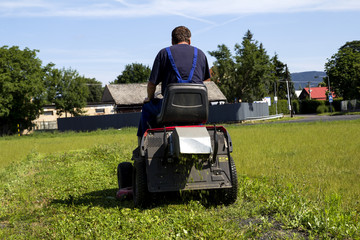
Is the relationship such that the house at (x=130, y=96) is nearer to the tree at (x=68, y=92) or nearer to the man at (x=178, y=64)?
the tree at (x=68, y=92)

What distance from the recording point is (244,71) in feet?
173

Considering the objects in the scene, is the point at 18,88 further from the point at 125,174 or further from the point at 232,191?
the point at 232,191

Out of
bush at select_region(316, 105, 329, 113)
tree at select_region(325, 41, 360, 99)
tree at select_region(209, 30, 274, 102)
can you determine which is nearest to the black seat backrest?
tree at select_region(209, 30, 274, 102)

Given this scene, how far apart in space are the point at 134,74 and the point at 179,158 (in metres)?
102

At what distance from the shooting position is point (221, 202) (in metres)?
Result: 5.39

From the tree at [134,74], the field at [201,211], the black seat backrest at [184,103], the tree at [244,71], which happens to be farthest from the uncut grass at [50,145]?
the tree at [134,74]

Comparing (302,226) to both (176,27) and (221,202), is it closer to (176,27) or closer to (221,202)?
(221,202)

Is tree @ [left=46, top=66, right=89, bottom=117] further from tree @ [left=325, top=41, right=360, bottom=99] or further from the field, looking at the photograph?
the field

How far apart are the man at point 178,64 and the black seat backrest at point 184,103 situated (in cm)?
27

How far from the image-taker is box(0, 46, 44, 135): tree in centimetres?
5000

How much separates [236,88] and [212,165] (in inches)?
2005

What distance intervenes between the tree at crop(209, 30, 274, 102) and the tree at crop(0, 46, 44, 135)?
73.1 feet

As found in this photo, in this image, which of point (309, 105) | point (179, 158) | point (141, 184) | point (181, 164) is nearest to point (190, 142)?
point (179, 158)

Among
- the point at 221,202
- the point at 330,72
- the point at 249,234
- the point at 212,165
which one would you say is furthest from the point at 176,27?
the point at 330,72
